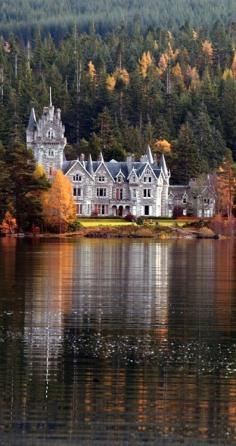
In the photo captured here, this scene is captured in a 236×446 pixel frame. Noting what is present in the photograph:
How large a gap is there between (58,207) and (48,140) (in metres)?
30.8

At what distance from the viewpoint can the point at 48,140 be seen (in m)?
154

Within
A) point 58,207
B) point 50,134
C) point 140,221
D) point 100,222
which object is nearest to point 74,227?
point 58,207

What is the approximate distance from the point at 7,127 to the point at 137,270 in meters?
100

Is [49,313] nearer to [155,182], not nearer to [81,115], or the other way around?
[155,182]

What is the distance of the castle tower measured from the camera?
497ft

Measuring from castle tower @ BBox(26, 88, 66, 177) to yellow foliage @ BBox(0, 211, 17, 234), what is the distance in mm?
30802

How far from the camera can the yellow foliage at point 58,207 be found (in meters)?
123

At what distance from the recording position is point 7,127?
170m

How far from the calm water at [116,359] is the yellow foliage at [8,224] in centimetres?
5120

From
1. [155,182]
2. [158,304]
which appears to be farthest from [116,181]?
[158,304]

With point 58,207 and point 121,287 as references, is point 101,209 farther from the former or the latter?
point 121,287

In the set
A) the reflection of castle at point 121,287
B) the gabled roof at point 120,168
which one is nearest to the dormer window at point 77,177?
the gabled roof at point 120,168

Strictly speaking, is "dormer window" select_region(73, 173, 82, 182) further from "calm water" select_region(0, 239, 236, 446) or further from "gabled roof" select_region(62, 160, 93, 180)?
"calm water" select_region(0, 239, 236, 446)

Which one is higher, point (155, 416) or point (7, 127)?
point (7, 127)
